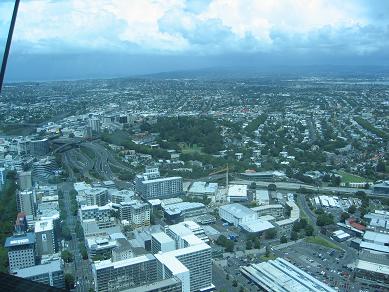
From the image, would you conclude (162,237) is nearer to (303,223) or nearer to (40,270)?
(40,270)

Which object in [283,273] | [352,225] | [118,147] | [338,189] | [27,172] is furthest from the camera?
[118,147]

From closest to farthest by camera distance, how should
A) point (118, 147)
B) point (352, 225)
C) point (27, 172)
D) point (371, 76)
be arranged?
point (352, 225) < point (27, 172) < point (118, 147) < point (371, 76)

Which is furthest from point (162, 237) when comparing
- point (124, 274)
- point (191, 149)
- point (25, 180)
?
point (191, 149)

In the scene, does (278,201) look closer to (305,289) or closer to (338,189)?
(338,189)

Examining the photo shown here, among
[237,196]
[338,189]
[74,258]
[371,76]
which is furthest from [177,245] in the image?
[371,76]

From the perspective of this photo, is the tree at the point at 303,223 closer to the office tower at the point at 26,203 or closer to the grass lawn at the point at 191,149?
the office tower at the point at 26,203

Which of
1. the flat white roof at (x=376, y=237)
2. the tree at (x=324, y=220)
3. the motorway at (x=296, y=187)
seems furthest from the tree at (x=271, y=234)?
the motorway at (x=296, y=187)
